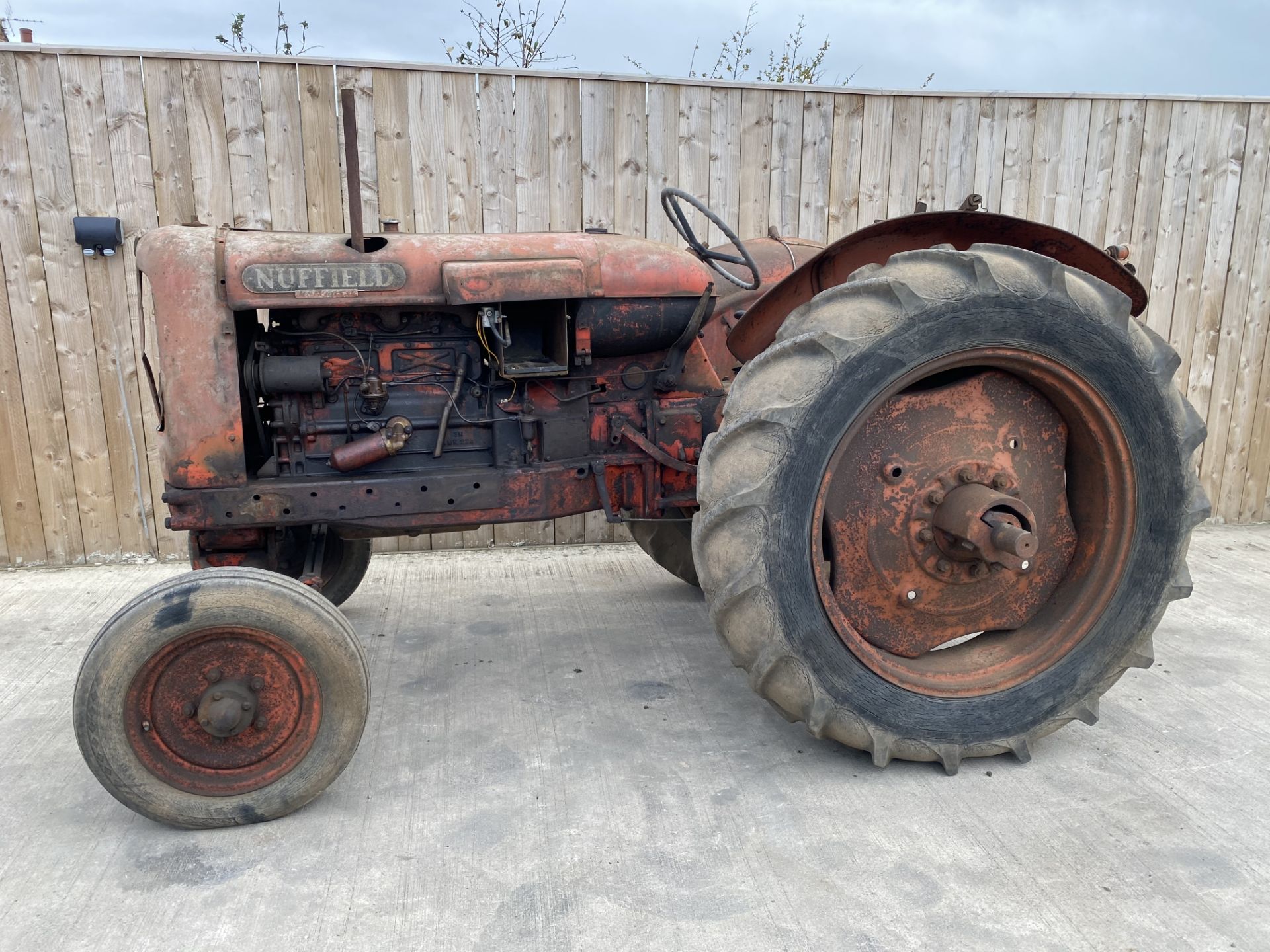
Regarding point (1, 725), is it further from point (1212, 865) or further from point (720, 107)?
point (720, 107)

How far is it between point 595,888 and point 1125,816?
4.11 feet

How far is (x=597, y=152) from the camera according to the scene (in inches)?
163

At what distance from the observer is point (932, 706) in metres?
2.32

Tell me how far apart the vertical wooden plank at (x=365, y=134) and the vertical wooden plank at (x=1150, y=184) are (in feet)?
11.8

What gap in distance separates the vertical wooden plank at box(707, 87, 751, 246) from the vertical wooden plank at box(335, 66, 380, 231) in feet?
4.87

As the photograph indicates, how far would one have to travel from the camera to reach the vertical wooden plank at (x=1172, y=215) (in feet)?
14.6

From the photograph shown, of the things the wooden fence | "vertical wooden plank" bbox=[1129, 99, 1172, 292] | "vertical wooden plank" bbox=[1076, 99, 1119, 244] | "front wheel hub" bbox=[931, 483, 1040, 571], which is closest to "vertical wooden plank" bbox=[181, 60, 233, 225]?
the wooden fence

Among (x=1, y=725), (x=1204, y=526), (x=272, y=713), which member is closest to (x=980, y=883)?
(x=272, y=713)

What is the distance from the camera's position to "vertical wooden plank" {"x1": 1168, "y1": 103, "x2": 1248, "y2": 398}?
4.49 m

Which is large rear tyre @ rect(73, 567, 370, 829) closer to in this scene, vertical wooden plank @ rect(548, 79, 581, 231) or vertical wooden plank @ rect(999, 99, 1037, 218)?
vertical wooden plank @ rect(548, 79, 581, 231)

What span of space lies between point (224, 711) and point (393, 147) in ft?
8.97

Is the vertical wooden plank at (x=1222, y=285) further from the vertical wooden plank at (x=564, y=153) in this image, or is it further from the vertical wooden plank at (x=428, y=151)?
the vertical wooden plank at (x=428, y=151)

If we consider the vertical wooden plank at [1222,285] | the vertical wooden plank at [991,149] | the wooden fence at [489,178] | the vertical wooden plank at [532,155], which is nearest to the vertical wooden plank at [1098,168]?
the wooden fence at [489,178]

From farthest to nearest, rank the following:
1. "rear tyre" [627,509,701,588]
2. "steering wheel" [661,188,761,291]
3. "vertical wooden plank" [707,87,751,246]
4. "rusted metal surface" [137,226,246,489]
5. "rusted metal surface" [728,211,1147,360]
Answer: "vertical wooden plank" [707,87,751,246] → "rear tyre" [627,509,701,588] → "steering wheel" [661,188,761,291] → "rusted metal surface" [728,211,1147,360] → "rusted metal surface" [137,226,246,489]
